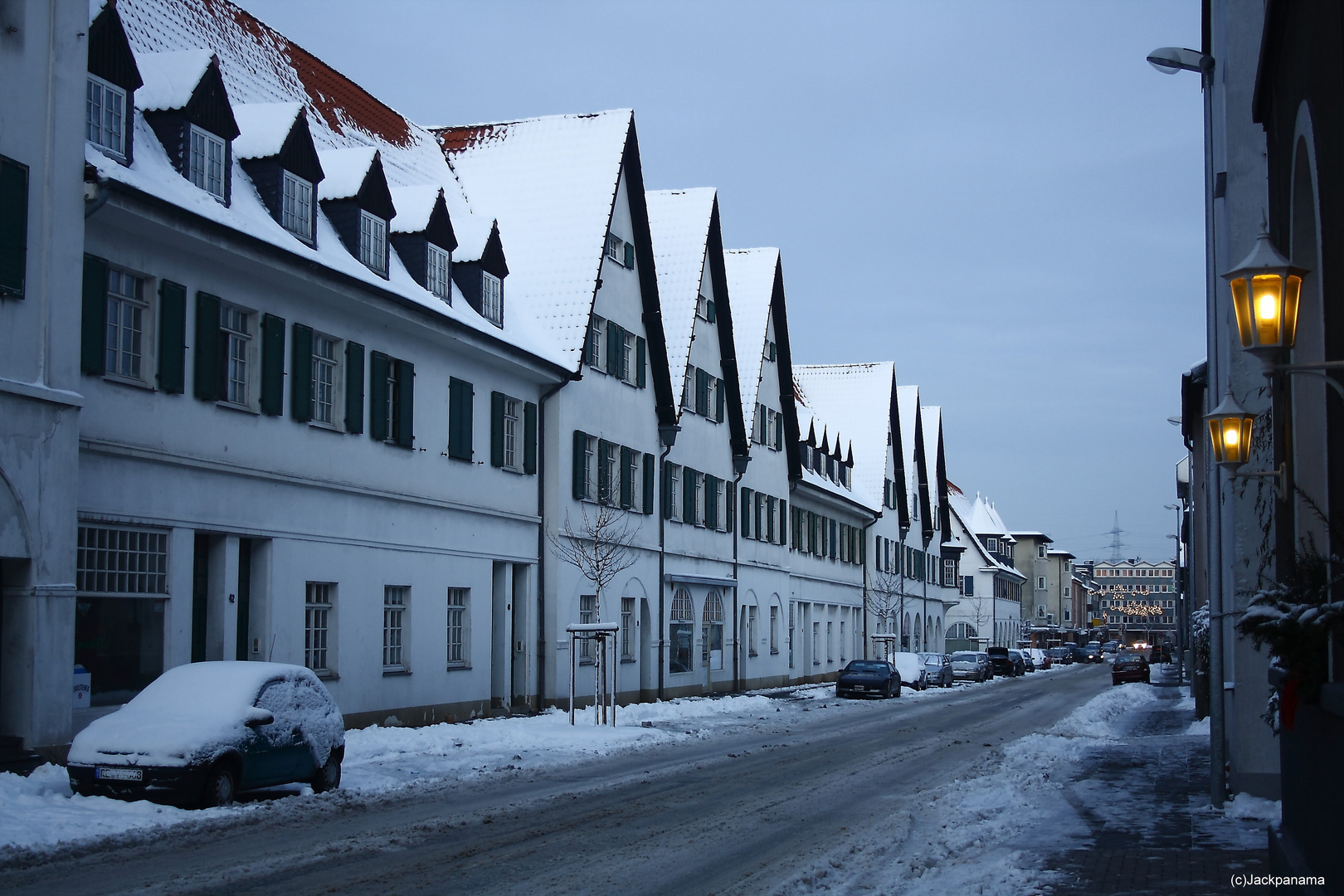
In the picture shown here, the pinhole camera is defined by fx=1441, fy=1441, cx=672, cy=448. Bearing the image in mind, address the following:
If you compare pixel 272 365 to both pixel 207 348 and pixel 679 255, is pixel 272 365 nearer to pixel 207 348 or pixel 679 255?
pixel 207 348

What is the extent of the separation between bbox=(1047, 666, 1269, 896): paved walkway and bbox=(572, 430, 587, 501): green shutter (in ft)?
45.4

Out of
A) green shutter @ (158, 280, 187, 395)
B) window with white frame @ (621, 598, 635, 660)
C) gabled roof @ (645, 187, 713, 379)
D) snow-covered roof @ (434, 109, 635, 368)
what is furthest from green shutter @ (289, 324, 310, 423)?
gabled roof @ (645, 187, 713, 379)

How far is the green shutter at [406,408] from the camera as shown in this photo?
2630 cm


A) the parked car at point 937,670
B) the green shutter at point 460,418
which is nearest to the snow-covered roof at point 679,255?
the green shutter at point 460,418

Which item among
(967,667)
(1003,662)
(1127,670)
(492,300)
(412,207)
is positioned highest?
(412,207)

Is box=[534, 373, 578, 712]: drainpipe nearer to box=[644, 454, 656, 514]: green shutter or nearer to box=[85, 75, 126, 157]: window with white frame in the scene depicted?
box=[644, 454, 656, 514]: green shutter

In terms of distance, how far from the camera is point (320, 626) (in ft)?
78.5

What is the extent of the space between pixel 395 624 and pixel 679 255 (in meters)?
20.3

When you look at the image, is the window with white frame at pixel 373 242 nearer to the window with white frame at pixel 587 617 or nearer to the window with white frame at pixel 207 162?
the window with white frame at pixel 207 162

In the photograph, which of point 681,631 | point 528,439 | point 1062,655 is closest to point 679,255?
point 681,631

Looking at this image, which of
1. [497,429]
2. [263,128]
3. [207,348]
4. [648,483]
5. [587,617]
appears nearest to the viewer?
[207,348]

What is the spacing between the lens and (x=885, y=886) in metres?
11.0

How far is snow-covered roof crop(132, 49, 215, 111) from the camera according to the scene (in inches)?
817

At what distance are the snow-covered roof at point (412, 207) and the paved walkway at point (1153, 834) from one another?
51.7ft
